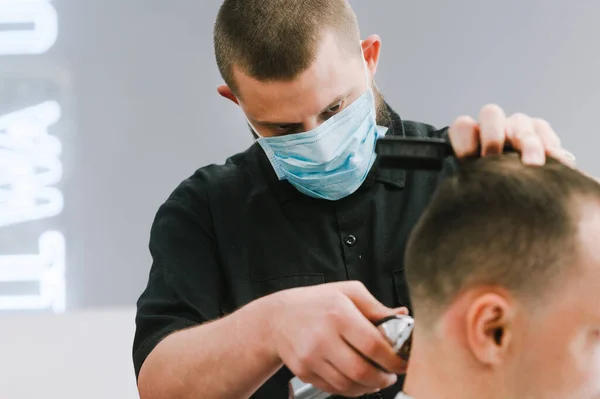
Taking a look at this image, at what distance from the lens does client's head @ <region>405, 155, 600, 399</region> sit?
2.69 feet

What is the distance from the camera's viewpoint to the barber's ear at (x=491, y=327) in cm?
83

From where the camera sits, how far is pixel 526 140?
2.96ft

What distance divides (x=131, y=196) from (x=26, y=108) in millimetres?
473

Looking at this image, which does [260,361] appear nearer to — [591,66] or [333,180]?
[333,180]

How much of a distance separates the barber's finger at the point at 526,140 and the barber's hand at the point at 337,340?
10.8 inches

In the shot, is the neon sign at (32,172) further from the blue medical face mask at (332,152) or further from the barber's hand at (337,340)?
the barber's hand at (337,340)

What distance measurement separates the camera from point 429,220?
0.90m

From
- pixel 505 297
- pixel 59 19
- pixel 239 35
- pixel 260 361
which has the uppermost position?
pixel 59 19

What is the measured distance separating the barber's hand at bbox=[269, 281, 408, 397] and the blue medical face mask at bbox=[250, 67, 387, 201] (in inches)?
16.8

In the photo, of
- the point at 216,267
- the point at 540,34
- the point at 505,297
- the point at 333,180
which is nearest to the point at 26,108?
the point at 216,267

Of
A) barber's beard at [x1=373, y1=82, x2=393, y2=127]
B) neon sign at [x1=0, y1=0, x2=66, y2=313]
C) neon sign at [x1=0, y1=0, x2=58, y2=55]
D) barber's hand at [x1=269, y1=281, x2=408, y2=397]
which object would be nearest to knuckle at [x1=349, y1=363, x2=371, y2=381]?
barber's hand at [x1=269, y1=281, x2=408, y2=397]

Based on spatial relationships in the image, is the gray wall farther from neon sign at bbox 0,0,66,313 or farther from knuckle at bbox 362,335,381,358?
knuckle at bbox 362,335,381,358

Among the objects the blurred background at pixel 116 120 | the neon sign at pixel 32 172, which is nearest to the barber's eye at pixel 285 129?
the blurred background at pixel 116 120

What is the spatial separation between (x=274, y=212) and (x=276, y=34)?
38cm
